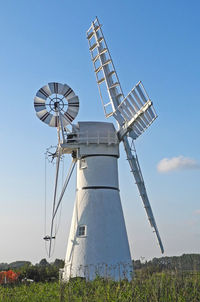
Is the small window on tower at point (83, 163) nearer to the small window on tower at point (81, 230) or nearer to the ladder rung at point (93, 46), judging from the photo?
the small window on tower at point (81, 230)

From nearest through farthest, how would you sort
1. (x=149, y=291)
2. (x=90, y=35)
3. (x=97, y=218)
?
(x=149, y=291) → (x=97, y=218) → (x=90, y=35)

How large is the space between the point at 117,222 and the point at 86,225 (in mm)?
1655

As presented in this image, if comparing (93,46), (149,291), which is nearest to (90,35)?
(93,46)

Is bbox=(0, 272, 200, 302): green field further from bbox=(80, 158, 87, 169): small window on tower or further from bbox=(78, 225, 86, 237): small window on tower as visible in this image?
bbox=(80, 158, 87, 169): small window on tower

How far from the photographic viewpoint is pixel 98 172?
23.9 metres

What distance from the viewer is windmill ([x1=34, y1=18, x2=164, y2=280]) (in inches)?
900

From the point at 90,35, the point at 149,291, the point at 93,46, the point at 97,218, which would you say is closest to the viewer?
the point at 149,291

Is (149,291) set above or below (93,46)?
below

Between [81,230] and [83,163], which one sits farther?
[83,163]

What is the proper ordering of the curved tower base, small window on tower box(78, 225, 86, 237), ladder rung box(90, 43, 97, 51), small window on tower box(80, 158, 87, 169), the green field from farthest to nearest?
ladder rung box(90, 43, 97, 51) → small window on tower box(80, 158, 87, 169) → small window on tower box(78, 225, 86, 237) → the curved tower base → the green field

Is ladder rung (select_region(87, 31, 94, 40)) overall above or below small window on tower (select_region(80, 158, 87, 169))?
above

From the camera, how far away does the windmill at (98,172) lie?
22859 mm

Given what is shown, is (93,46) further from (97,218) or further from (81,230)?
(81,230)

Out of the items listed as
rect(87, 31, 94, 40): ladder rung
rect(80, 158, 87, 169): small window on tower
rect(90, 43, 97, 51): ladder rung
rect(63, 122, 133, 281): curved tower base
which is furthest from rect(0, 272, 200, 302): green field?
rect(87, 31, 94, 40): ladder rung
